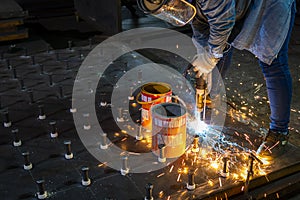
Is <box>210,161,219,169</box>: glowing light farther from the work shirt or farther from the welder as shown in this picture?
the work shirt

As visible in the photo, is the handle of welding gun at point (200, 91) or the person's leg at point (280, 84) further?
the handle of welding gun at point (200, 91)

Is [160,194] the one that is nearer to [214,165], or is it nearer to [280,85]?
[214,165]

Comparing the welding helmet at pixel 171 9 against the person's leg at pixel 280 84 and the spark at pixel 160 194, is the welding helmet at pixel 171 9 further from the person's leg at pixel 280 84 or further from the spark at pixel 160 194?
the spark at pixel 160 194

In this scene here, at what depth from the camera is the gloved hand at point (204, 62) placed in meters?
2.55

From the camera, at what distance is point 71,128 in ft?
9.29

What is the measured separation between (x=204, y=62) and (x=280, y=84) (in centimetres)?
49

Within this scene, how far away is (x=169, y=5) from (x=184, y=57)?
227cm

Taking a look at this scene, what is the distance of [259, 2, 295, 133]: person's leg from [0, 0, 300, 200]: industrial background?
0.92 ft

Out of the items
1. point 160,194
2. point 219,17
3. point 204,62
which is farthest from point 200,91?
point 160,194

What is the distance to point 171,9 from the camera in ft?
7.43

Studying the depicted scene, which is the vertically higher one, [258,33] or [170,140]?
[258,33]

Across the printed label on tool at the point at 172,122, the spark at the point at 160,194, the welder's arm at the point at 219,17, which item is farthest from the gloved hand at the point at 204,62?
the spark at the point at 160,194

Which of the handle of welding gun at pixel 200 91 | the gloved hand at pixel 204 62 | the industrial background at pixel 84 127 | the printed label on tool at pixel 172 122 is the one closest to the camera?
the industrial background at pixel 84 127

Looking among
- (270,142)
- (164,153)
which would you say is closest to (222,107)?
(270,142)
